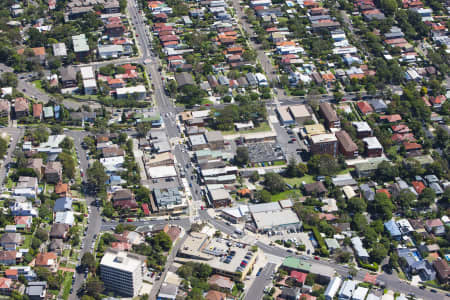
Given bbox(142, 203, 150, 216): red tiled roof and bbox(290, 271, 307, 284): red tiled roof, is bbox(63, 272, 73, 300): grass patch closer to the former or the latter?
bbox(142, 203, 150, 216): red tiled roof

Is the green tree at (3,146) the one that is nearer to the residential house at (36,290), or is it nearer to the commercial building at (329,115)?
the residential house at (36,290)

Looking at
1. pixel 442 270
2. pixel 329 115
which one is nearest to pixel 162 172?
pixel 329 115

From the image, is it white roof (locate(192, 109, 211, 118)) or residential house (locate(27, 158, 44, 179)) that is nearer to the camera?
residential house (locate(27, 158, 44, 179))

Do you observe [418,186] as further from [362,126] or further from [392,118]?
[392,118]

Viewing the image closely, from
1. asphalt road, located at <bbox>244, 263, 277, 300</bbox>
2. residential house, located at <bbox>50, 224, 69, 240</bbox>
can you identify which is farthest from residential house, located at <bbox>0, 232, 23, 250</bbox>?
asphalt road, located at <bbox>244, 263, 277, 300</bbox>

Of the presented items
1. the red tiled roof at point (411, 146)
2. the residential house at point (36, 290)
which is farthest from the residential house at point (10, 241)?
the red tiled roof at point (411, 146)
